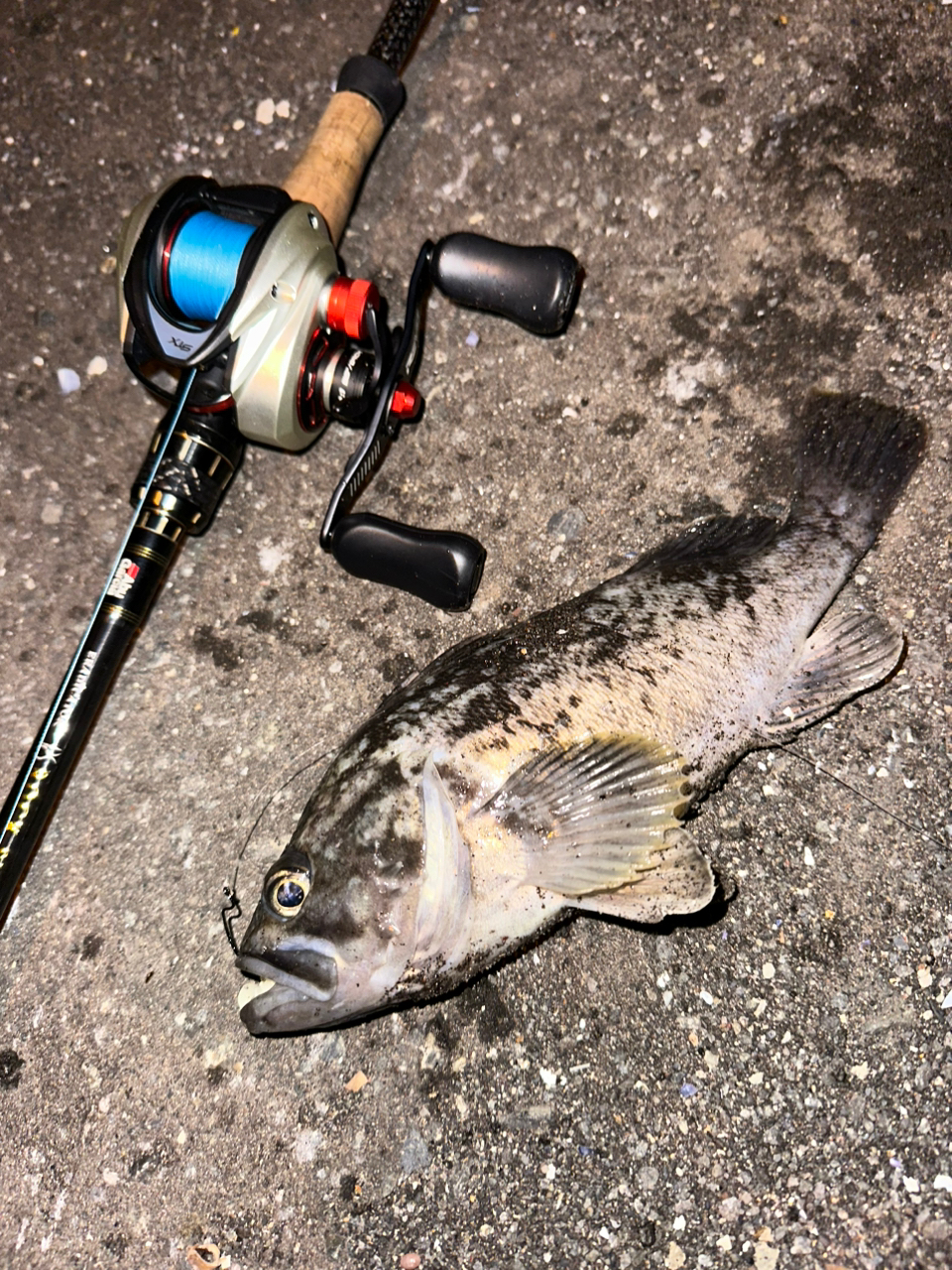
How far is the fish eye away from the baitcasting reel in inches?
37.4

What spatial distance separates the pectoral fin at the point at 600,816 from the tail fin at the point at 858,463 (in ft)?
3.65

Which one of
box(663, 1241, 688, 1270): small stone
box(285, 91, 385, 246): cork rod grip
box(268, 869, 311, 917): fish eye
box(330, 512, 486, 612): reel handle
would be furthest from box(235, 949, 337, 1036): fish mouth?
box(285, 91, 385, 246): cork rod grip

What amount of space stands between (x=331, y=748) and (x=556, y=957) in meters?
0.96

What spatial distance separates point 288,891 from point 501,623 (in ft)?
3.61

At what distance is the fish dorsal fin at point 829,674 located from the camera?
247 centimetres

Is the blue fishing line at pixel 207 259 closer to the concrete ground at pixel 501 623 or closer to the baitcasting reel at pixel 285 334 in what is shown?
the baitcasting reel at pixel 285 334

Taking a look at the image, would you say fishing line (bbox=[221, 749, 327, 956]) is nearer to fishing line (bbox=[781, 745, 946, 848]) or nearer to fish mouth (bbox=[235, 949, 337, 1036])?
fish mouth (bbox=[235, 949, 337, 1036])

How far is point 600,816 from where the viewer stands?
2.07 metres

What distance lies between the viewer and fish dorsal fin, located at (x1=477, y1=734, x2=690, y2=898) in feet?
6.80

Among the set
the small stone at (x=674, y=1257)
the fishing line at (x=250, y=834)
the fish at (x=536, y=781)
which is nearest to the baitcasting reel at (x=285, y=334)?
the fish at (x=536, y=781)

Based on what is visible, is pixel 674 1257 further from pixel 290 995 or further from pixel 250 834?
pixel 250 834

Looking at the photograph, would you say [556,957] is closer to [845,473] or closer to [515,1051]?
[515,1051]

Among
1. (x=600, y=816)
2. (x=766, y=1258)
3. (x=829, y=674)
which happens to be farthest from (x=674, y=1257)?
(x=829, y=674)

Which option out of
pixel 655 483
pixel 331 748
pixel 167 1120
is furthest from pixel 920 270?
pixel 167 1120
